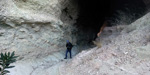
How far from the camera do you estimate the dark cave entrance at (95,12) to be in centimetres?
794

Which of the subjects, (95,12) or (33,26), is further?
(95,12)

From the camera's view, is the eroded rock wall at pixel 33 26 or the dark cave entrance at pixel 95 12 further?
the dark cave entrance at pixel 95 12

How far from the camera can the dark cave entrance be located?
26.0ft

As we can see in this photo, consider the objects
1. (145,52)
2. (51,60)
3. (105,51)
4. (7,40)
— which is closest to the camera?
(145,52)

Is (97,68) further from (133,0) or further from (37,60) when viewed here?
(133,0)

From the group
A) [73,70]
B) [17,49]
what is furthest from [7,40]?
[73,70]

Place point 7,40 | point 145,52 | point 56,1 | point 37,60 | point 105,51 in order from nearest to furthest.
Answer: point 145,52, point 105,51, point 7,40, point 37,60, point 56,1

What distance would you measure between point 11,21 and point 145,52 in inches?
192

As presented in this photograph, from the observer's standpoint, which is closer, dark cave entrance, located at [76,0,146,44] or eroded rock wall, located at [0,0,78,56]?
eroded rock wall, located at [0,0,78,56]

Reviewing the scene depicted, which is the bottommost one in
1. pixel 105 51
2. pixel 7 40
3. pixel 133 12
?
pixel 105 51

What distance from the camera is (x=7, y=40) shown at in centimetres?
569

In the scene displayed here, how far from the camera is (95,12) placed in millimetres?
12586

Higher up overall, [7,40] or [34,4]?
[34,4]

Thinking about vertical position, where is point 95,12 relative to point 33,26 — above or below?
above
